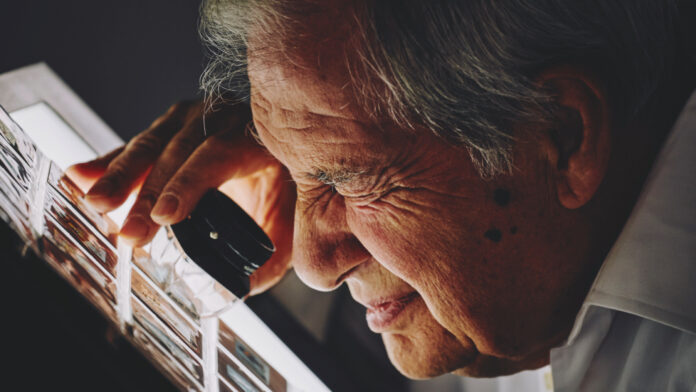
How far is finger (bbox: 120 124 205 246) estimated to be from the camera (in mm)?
767

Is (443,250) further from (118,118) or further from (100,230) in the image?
(118,118)

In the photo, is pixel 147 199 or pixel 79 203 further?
pixel 147 199

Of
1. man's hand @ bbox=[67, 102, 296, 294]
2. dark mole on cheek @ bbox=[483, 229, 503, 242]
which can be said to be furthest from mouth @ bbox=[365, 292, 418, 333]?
man's hand @ bbox=[67, 102, 296, 294]

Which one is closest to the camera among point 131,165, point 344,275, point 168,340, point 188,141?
point 168,340

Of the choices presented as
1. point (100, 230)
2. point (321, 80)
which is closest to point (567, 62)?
point (321, 80)

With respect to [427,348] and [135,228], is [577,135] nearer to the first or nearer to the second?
[427,348]

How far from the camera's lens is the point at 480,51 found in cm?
62

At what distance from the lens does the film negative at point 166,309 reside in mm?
695

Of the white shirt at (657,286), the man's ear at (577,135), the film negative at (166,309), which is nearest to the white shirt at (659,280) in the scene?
the white shirt at (657,286)

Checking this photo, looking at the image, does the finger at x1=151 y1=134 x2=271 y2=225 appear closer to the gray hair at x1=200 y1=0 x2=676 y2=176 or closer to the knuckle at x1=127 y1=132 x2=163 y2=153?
the knuckle at x1=127 y1=132 x2=163 y2=153

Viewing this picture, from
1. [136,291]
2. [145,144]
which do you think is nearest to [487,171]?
[136,291]

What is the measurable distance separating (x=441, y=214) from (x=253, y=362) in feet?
1.12

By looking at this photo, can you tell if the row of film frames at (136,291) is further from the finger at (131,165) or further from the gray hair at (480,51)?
the gray hair at (480,51)

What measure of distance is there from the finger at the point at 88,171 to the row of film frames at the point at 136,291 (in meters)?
0.14
